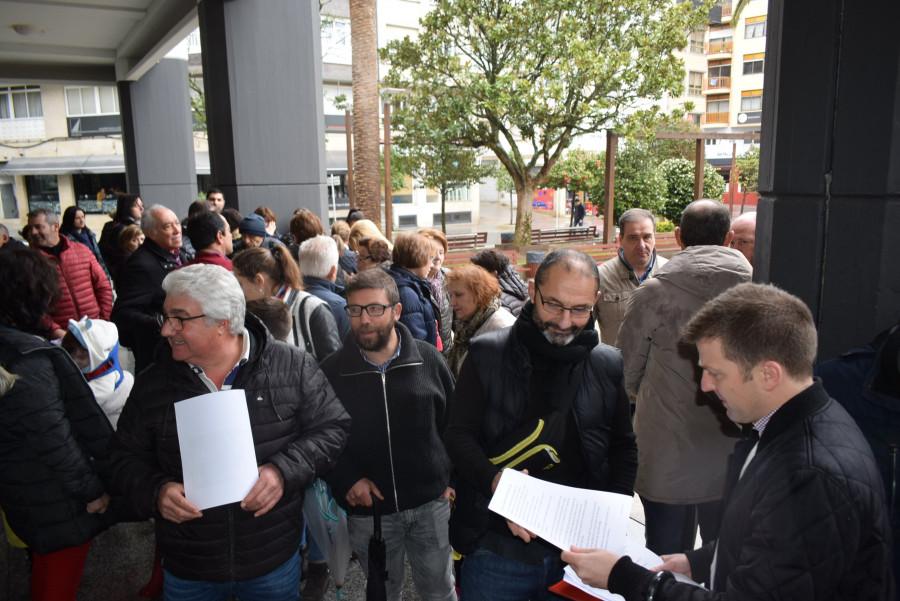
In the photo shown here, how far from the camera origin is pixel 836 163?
2.48m

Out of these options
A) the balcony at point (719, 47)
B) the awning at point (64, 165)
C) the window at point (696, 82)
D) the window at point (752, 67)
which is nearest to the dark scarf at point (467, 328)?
the awning at point (64, 165)

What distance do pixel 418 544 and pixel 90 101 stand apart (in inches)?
1616

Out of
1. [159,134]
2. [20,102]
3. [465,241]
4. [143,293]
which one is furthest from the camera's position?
[20,102]

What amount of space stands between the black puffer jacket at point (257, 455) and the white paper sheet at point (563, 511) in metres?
0.83

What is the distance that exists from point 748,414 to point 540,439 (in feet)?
2.43

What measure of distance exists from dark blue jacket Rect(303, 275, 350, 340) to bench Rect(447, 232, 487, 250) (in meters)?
18.0

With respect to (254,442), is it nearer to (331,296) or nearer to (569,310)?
(569,310)

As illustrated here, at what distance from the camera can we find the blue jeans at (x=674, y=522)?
309 centimetres

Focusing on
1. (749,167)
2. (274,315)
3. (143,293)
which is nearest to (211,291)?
(274,315)

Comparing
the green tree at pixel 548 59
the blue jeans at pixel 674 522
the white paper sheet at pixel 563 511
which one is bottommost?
the blue jeans at pixel 674 522

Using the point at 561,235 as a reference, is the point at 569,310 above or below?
above

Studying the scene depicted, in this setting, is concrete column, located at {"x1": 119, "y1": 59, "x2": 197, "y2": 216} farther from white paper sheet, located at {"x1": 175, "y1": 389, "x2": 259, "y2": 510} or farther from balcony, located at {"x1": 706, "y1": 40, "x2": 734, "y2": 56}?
balcony, located at {"x1": 706, "y1": 40, "x2": 734, "y2": 56}

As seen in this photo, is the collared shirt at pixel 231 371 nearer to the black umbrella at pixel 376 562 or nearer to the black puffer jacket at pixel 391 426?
the black puffer jacket at pixel 391 426

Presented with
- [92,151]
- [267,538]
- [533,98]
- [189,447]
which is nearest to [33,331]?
[189,447]
